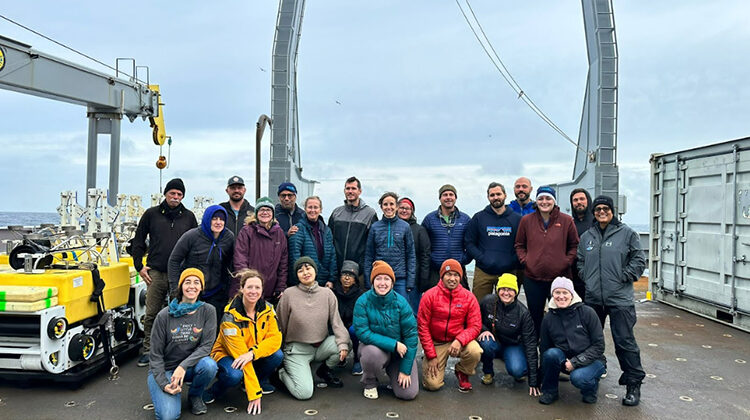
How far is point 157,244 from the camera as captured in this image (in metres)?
4.98

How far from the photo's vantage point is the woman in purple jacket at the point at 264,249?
4.66 metres

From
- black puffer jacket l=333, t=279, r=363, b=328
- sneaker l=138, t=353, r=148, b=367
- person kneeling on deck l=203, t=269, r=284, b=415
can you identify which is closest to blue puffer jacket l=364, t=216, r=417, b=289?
black puffer jacket l=333, t=279, r=363, b=328

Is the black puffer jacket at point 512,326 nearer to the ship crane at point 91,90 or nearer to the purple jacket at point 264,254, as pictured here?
the purple jacket at point 264,254

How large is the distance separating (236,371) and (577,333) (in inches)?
104

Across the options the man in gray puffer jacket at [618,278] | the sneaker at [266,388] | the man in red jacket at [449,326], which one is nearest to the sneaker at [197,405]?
the sneaker at [266,388]

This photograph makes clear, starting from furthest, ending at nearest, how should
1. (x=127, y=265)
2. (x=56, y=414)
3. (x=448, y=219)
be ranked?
1. (x=448, y=219)
2. (x=127, y=265)
3. (x=56, y=414)

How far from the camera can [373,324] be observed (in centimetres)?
436

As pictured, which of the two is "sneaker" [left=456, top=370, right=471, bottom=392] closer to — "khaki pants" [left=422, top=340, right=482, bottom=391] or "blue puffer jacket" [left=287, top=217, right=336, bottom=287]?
"khaki pants" [left=422, top=340, right=482, bottom=391]

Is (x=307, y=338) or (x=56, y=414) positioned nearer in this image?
(x=56, y=414)

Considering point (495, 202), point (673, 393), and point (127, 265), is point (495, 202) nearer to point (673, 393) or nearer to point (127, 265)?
point (673, 393)

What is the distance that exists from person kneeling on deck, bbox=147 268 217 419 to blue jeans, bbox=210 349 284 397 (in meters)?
0.15

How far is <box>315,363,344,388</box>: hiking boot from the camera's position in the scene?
14.8 ft

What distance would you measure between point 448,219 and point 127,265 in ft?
10.3

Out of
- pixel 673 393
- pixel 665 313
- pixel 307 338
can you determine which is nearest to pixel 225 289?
pixel 307 338
